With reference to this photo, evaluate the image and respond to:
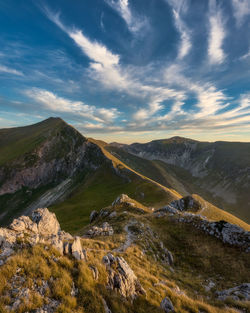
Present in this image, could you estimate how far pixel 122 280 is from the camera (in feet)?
36.4

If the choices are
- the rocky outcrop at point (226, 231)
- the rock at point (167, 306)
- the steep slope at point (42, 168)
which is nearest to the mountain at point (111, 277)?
the rock at point (167, 306)

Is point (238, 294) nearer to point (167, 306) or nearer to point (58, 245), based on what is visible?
point (167, 306)

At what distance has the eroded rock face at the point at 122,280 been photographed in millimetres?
10487

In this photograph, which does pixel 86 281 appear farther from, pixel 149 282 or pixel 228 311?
pixel 228 311

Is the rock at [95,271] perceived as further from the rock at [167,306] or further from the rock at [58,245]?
the rock at [167,306]

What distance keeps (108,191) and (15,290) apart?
104472 millimetres

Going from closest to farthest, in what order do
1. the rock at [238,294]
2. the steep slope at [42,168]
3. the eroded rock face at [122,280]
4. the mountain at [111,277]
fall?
the mountain at [111,277] < the eroded rock face at [122,280] < the rock at [238,294] < the steep slope at [42,168]

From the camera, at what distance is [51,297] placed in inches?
313

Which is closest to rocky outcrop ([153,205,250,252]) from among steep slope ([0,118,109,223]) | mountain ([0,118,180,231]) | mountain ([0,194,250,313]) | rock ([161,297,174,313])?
mountain ([0,194,250,313])

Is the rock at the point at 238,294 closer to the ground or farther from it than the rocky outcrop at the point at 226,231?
farther from it

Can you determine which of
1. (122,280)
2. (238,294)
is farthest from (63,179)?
(238,294)

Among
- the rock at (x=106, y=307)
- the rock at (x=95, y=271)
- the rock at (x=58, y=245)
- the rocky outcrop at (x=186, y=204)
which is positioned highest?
the rock at (x=58, y=245)

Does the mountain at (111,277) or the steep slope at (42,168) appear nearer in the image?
the mountain at (111,277)

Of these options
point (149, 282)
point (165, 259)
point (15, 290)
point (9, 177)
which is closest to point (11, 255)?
point (15, 290)
